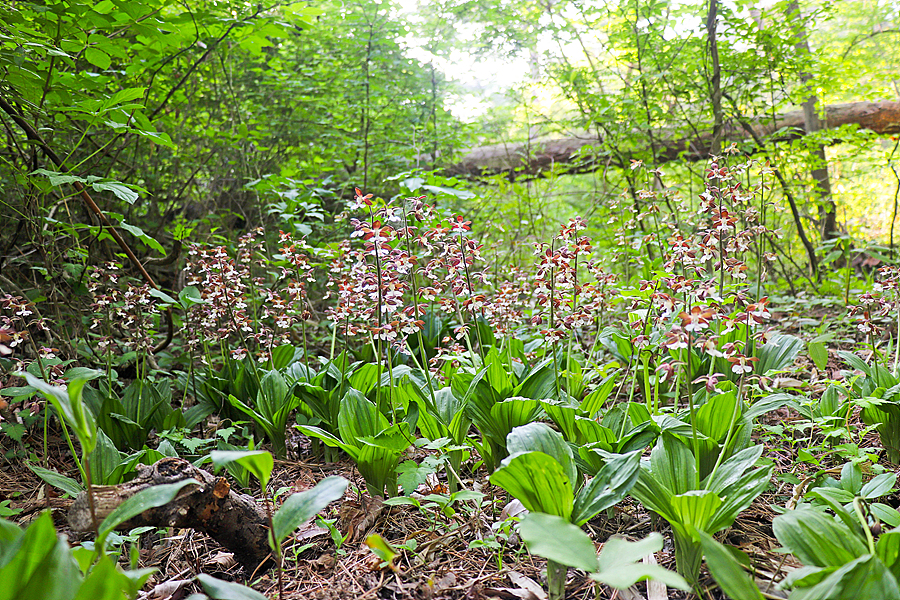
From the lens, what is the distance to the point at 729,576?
1146 mm

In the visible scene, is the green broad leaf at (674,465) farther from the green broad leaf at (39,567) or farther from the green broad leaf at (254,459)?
the green broad leaf at (39,567)

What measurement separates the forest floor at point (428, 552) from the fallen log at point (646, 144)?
151 inches

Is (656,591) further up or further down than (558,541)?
further down

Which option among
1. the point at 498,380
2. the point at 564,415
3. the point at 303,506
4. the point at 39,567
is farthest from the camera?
the point at 498,380

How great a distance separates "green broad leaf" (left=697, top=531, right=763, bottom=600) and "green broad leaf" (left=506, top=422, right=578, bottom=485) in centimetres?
50

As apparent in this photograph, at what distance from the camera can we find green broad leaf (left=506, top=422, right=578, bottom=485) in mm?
1618

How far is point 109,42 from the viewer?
8.38 ft

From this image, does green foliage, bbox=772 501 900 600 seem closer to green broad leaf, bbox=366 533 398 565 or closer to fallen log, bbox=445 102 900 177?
green broad leaf, bbox=366 533 398 565

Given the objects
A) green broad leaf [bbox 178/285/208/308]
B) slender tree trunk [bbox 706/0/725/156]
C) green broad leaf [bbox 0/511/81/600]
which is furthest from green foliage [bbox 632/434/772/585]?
slender tree trunk [bbox 706/0/725/156]

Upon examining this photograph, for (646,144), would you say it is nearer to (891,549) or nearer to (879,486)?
(879,486)

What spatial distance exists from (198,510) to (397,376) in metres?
1.28

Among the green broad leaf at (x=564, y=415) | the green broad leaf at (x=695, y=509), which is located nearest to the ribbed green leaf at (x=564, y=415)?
the green broad leaf at (x=564, y=415)

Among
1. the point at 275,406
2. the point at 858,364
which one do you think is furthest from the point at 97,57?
the point at 858,364

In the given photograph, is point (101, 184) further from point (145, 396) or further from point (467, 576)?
point (467, 576)
